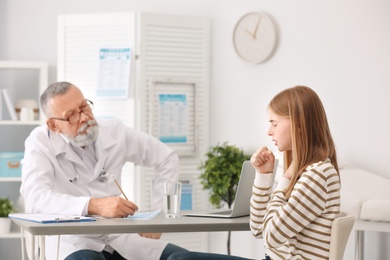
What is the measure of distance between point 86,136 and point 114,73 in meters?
1.98

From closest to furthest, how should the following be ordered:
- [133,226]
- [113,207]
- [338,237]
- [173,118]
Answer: [338,237]
[133,226]
[113,207]
[173,118]

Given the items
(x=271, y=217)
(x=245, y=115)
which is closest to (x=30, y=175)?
(x=271, y=217)

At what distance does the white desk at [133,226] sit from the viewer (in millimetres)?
2186

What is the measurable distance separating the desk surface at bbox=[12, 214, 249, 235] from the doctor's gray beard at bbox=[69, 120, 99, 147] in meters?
0.64

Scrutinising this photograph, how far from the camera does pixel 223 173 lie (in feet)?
15.4

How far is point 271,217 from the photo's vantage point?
82.7 inches

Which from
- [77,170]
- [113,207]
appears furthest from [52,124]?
[113,207]

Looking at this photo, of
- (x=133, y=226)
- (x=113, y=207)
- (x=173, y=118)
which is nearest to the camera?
(x=133, y=226)

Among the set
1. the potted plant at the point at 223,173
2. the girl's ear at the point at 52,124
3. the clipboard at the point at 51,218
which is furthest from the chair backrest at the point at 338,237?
the potted plant at the point at 223,173

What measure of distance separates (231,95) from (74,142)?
2.38 m

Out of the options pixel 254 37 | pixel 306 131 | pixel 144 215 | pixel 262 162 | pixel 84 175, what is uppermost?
pixel 254 37

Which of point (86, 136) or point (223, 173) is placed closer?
point (86, 136)

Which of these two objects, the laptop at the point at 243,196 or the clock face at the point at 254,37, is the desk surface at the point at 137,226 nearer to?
the laptop at the point at 243,196

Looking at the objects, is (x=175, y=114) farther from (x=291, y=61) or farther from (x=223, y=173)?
(x=291, y=61)
